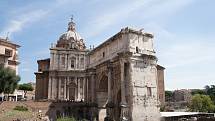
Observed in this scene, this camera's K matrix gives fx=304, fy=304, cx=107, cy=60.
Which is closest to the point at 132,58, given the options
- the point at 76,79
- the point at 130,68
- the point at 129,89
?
the point at 130,68

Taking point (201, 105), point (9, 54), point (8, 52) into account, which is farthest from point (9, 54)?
point (201, 105)

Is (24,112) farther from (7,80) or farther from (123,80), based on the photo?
(123,80)

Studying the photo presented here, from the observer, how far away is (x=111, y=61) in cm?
4447

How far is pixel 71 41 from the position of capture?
6575cm

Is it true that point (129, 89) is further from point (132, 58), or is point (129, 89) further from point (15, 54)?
point (15, 54)

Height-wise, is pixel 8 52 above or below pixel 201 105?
above

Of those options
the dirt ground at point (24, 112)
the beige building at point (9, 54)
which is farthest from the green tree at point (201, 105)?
the beige building at point (9, 54)

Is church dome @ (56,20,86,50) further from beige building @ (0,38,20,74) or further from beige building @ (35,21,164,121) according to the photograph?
beige building @ (0,38,20,74)

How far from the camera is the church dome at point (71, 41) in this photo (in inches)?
2571

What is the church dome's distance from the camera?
6531cm

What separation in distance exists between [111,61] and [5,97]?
66.2 feet

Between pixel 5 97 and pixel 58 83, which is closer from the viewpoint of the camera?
pixel 5 97

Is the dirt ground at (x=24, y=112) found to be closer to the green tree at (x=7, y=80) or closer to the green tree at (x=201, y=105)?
the green tree at (x=7, y=80)

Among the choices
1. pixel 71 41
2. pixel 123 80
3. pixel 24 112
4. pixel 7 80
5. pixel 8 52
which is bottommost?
pixel 24 112
